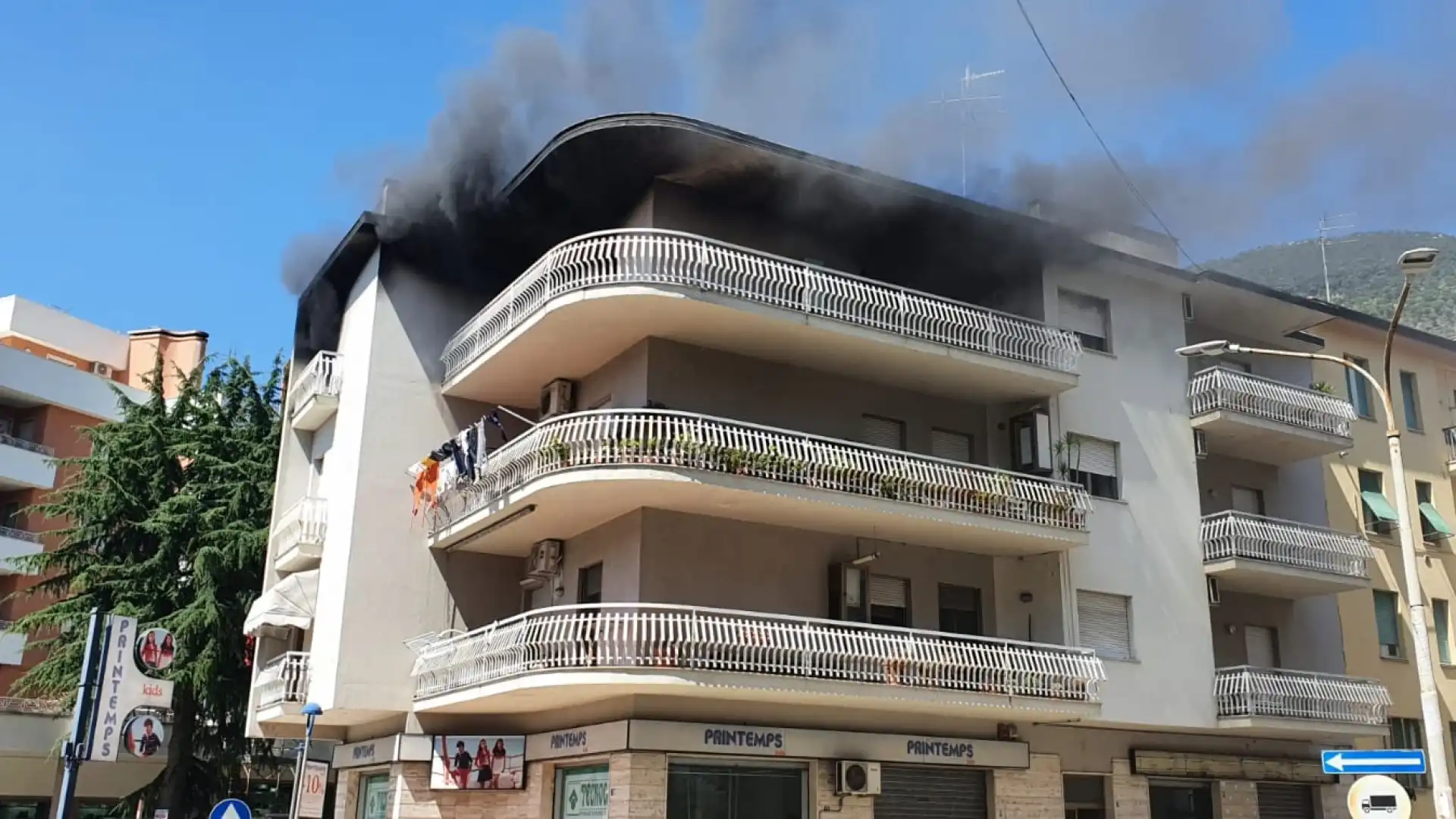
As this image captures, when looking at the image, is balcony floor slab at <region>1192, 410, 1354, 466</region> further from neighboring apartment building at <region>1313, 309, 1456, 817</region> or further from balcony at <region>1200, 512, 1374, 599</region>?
neighboring apartment building at <region>1313, 309, 1456, 817</region>

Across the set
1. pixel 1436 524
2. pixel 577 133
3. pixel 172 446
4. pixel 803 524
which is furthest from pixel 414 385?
pixel 1436 524

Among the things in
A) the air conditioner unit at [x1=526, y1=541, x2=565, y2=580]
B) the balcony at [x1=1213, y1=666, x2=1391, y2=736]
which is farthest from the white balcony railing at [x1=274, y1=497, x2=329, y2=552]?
the balcony at [x1=1213, y1=666, x2=1391, y2=736]

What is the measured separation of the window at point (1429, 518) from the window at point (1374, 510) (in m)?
1.07

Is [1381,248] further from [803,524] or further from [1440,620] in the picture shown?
[803,524]

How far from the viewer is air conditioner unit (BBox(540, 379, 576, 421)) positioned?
2244 cm

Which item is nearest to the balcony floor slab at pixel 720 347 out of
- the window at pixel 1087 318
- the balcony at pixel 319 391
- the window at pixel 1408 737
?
the window at pixel 1087 318

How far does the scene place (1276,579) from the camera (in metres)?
24.7

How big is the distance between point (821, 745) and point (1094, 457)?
318 inches

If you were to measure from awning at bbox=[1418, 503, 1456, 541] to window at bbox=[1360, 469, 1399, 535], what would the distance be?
1.07m

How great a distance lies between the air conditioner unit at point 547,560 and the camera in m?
21.7

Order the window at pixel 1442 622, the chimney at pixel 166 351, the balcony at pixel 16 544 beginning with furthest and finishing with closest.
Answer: the chimney at pixel 166 351
the balcony at pixel 16 544
the window at pixel 1442 622

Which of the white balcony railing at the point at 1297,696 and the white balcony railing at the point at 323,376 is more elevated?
the white balcony railing at the point at 323,376

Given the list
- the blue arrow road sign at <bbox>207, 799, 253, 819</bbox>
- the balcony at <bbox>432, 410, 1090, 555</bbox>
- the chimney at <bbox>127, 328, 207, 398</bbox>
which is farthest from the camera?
the chimney at <bbox>127, 328, 207, 398</bbox>

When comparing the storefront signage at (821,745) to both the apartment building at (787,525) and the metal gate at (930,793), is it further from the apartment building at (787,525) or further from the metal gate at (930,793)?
the metal gate at (930,793)
